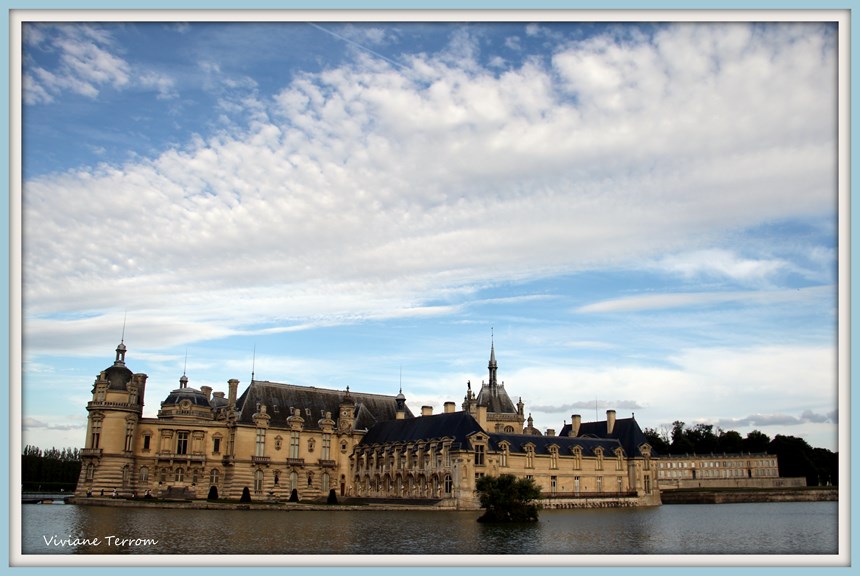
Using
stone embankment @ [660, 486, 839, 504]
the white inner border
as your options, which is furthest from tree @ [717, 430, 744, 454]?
the white inner border

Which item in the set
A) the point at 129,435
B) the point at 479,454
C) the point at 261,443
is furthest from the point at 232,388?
the point at 479,454

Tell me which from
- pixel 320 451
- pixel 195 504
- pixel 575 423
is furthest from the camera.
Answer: pixel 575 423

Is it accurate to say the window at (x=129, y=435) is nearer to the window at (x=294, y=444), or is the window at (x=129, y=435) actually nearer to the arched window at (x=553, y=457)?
the window at (x=294, y=444)

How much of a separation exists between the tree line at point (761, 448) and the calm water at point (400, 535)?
74167mm

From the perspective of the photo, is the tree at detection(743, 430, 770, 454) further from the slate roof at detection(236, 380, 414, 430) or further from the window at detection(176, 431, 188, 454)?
the window at detection(176, 431, 188, 454)

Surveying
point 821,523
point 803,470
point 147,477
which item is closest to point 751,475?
point 803,470

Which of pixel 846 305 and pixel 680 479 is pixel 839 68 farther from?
pixel 680 479

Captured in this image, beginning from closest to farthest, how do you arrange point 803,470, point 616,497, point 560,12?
point 560,12
point 616,497
point 803,470

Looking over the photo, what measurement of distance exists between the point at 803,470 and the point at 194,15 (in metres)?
126

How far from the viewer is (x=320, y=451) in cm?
7931

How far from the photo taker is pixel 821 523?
48500mm

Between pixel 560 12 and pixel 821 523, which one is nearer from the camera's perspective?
pixel 560 12

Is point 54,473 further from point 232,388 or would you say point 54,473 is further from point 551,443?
point 551,443

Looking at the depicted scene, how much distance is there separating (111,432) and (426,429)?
26.9 m
